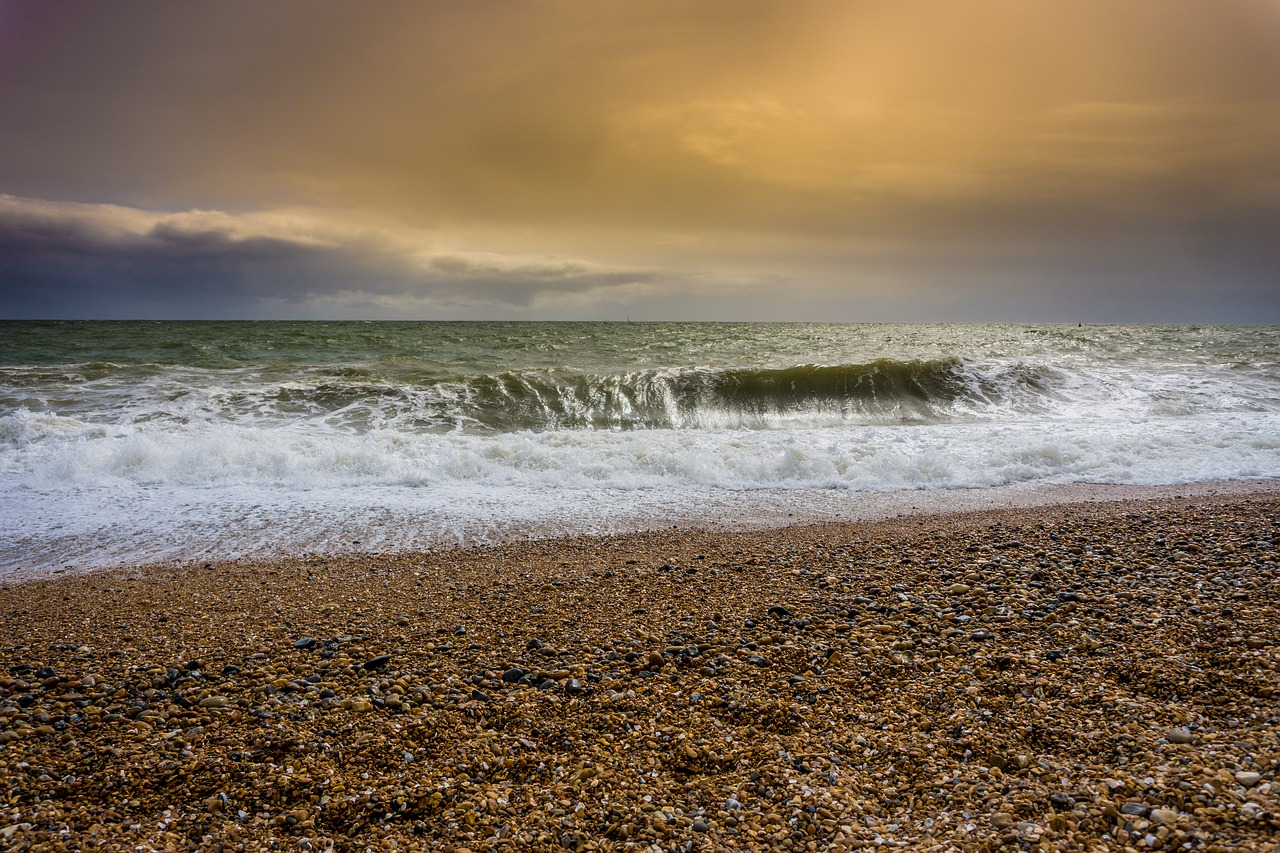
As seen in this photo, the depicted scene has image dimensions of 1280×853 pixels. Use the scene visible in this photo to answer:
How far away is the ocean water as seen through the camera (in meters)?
7.38

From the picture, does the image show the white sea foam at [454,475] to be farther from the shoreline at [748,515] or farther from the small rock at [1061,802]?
the small rock at [1061,802]

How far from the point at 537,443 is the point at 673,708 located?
7514 millimetres

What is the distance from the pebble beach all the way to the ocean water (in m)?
2.09

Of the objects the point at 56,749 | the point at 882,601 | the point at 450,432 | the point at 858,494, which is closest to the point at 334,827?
the point at 56,749

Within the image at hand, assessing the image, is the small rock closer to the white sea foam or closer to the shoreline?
the shoreline

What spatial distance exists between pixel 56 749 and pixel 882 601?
4613 millimetres

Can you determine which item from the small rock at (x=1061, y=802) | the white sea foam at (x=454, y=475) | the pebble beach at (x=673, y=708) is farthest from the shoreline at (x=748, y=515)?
the small rock at (x=1061, y=802)

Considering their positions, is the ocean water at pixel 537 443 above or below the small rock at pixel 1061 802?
above

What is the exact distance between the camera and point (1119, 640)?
3588 millimetres

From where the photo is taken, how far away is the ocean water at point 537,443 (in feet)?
24.2

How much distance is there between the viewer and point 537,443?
33.9 feet

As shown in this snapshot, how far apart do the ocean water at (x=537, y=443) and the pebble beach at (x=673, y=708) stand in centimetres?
209

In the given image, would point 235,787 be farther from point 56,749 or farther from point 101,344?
point 101,344

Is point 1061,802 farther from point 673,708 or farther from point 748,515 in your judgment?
point 748,515
